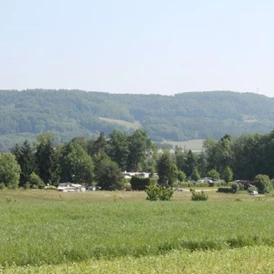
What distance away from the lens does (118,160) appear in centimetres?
14612

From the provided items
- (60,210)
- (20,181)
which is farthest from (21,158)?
(60,210)

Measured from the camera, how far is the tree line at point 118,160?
340 feet

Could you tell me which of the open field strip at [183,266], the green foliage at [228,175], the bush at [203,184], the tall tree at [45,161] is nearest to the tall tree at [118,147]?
the green foliage at [228,175]

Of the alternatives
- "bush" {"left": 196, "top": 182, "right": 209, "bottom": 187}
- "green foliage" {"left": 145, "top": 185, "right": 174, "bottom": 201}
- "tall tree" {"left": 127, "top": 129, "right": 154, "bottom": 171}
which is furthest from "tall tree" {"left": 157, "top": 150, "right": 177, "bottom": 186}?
"green foliage" {"left": 145, "top": 185, "right": 174, "bottom": 201}

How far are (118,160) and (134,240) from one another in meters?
125

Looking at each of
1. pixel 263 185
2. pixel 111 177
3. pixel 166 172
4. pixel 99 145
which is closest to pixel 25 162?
pixel 111 177

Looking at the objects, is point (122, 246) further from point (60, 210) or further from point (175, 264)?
point (60, 210)

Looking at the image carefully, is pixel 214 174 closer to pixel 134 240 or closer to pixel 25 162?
pixel 25 162

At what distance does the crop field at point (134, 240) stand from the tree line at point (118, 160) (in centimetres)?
6451

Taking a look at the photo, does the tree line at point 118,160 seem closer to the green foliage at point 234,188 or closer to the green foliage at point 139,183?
the green foliage at point 139,183

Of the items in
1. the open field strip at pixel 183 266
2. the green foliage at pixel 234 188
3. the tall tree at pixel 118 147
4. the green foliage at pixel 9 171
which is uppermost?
the tall tree at pixel 118 147

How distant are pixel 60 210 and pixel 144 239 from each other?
1241cm

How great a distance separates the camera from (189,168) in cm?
15175

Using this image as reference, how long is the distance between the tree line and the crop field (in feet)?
212
